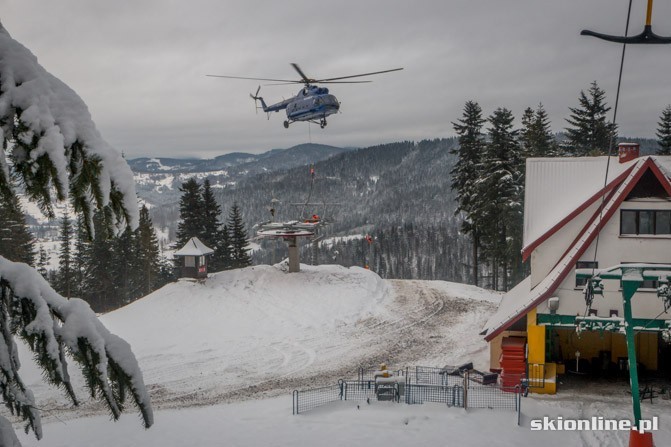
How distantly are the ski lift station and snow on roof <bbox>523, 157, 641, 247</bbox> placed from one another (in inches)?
2.0

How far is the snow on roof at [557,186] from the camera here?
2108cm

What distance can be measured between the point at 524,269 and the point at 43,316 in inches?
1667

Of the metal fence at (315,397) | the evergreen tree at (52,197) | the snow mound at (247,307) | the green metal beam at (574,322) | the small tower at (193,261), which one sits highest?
the evergreen tree at (52,197)

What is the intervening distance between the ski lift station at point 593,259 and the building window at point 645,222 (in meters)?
0.03

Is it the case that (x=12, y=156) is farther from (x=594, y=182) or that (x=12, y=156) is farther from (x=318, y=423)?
(x=594, y=182)

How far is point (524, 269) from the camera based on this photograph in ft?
138

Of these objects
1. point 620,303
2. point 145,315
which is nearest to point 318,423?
point 620,303

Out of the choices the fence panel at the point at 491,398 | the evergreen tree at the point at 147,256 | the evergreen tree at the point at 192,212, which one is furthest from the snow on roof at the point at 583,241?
the evergreen tree at the point at 147,256

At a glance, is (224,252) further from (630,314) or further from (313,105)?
(630,314)

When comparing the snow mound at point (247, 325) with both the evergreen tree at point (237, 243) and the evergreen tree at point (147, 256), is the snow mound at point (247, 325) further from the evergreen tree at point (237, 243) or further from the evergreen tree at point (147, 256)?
the evergreen tree at point (147, 256)

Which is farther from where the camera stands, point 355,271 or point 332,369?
point 355,271

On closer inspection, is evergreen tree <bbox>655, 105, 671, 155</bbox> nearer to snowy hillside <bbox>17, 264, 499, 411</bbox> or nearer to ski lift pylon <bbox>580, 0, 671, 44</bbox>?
snowy hillside <bbox>17, 264, 499, 411</bbox>

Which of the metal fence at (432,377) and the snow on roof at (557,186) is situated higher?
the snow on roof at (557,186)

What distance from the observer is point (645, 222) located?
19.0m
